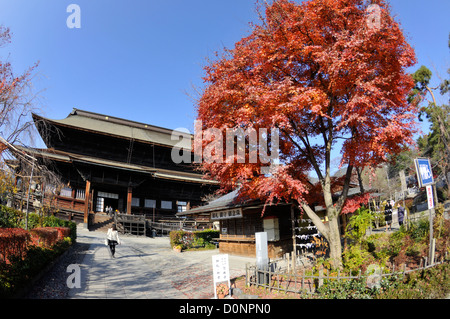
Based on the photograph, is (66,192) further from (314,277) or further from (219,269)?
(314,277)

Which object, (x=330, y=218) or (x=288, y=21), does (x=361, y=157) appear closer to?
(x=330, y=218)

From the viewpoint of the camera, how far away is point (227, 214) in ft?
49.3

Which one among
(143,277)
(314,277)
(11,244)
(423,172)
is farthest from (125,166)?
(423,172)

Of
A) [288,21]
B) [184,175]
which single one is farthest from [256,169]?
[184,175]

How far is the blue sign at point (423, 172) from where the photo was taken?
632 cm

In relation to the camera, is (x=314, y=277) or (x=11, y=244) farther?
(x=314, y=277)

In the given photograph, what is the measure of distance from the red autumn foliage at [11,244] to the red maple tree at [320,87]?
19.5 ft

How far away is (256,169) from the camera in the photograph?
9.38 m

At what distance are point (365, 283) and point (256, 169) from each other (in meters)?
4.70

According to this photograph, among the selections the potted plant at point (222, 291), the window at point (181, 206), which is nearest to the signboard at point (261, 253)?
the potted plant at point (222, 291)

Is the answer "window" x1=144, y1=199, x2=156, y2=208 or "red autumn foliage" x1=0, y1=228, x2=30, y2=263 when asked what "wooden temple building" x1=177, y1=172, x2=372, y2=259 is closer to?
"red autumn foliage" x1=0, y1=228, x2=30, y2=263

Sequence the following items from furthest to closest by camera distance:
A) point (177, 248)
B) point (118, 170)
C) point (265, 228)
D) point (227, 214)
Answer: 1. point (118, 170)
2. point (177, 248)
3. point (227, 214)
4. point (265, 228)

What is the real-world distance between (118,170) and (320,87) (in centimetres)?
2274

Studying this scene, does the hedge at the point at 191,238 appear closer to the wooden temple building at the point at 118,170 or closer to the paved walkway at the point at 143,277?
the paved walkway at the point at 143,277
